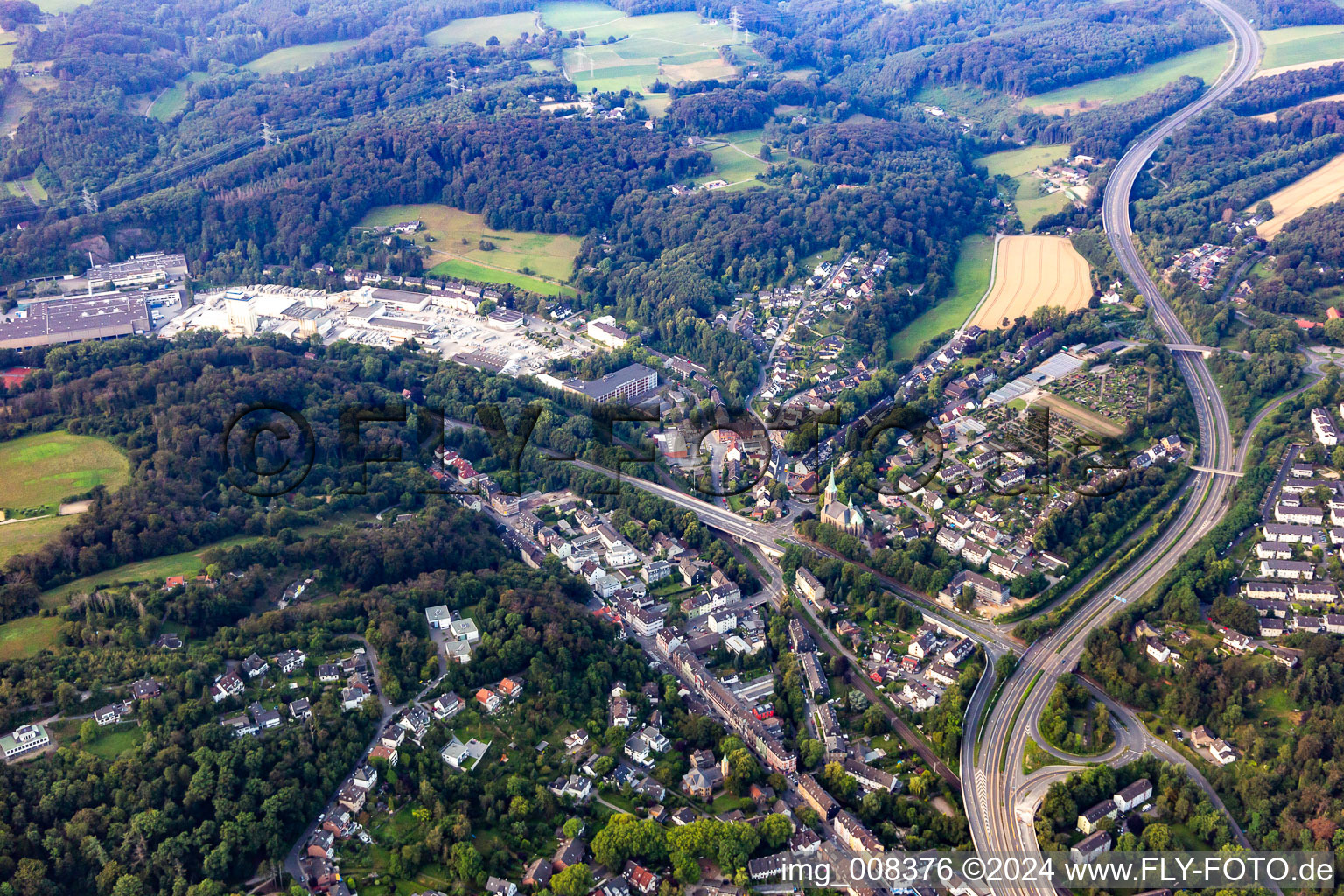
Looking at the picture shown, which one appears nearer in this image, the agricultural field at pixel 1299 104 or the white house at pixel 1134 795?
the white house at pixel 1134 795

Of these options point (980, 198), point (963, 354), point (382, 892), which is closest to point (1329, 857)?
point (382, 892)

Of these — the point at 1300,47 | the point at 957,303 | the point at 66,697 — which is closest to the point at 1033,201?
the point at 957,303

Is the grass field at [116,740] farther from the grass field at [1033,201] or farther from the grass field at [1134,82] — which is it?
the grass field at [1134,82]

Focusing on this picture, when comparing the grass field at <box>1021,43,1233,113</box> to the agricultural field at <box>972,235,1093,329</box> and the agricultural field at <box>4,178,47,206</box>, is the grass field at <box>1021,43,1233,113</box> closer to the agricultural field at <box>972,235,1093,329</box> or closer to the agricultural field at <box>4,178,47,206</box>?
the agricultural field at <box>972,235,1093,329</box>

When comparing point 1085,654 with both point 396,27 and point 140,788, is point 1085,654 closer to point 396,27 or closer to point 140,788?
point 140,788

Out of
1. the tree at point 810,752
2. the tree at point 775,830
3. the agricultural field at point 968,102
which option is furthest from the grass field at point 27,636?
the agricultural field at point 968,102

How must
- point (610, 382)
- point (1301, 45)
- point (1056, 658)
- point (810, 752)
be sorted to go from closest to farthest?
point (810, 752) < point (1056, 658) < point (610, 382) < point (1301, 45)

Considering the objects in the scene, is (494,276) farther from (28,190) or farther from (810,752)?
(810,752)
